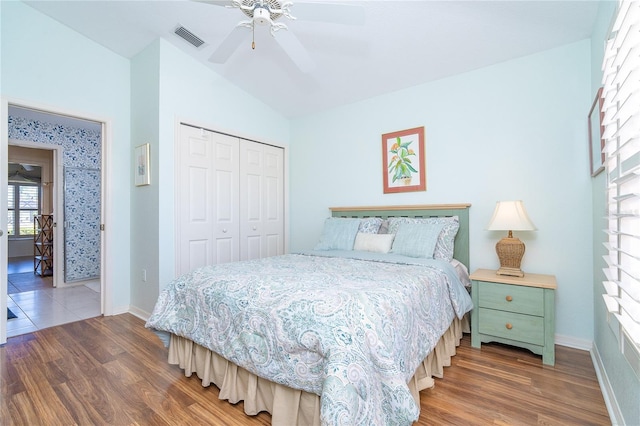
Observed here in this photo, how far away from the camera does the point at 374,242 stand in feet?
9.54

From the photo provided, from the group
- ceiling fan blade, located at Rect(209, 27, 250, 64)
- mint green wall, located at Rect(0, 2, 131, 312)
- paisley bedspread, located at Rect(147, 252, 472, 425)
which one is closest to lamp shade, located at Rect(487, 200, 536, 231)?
paisley bedspread, located at Rect(147, 252, 472, 425)

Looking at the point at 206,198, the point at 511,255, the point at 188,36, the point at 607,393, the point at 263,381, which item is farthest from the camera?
the point at 206,198

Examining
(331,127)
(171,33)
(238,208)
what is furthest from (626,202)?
(171,33)

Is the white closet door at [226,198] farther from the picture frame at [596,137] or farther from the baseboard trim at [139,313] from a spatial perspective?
the picture frame at [596,137]

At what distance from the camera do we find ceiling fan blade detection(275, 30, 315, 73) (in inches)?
80.9

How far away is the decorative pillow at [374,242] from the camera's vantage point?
2.85 m

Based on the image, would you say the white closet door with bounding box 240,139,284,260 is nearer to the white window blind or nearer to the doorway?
the doorway

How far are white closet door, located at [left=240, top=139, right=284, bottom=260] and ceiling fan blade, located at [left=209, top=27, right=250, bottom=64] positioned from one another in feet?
4.83

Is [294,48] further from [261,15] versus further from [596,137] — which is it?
[596,137]

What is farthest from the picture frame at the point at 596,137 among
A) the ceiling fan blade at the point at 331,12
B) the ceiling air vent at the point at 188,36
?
the ceiling air vent at the point at 188,36

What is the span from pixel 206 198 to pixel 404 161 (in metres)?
2.22

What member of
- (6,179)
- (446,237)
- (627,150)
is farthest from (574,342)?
(6,179)

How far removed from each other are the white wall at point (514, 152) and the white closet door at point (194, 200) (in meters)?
1.72

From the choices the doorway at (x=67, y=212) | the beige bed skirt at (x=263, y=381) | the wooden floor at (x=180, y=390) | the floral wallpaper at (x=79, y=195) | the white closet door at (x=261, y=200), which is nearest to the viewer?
the beige bed skirt at (x=263, y=381)
